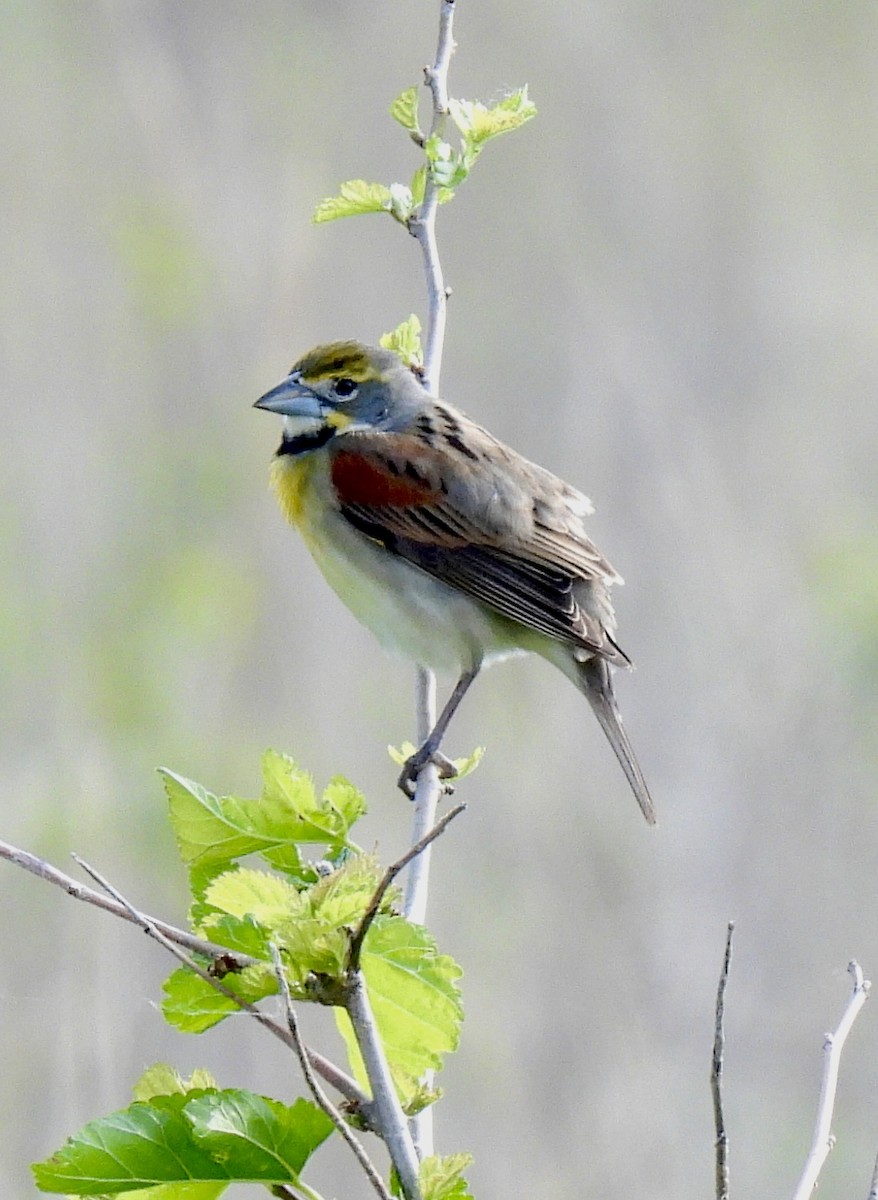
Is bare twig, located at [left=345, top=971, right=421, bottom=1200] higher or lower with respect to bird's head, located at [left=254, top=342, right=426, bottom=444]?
lower

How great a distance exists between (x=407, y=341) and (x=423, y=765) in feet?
2.94

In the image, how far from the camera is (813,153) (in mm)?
9203

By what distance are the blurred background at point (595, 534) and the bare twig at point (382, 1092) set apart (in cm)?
327

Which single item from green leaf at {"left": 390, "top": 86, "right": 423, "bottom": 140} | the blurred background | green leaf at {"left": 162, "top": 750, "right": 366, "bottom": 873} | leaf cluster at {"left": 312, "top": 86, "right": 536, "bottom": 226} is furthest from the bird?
green leaf at {"left": 162, "top": 750, "right": 366, "bottom": 873}

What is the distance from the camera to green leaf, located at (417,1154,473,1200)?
5.79ft

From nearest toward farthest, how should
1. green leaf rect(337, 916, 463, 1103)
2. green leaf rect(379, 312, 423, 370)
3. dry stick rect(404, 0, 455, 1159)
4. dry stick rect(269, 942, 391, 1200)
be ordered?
dry stick rect(269, 942, 391, 1200) < green leaf rect(337, 916, 463, 1103) < dry stick rect(404, 0, 455, 1159) < green leaf rect(379, 312, 423, 370)

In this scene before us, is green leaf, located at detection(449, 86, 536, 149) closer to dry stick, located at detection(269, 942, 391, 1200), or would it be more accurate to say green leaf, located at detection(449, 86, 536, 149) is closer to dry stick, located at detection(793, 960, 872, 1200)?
dry stick, located at detection(793, 960, 872, 1200)

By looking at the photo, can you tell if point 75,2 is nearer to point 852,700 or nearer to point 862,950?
point 852,700

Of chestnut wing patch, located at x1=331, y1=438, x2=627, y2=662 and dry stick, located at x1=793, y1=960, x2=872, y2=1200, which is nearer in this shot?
dry stick, located at x1=793, y1=960, x2=872, y2=1200

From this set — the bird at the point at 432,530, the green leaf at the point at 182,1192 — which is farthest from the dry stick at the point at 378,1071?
the bird at the point at 432,530

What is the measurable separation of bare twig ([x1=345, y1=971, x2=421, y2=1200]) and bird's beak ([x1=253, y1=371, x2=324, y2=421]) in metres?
2.86

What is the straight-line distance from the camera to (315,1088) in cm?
163

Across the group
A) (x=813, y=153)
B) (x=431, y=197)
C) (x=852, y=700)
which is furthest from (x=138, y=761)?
(x=813, y=153)

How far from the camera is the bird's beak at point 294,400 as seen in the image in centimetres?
445
